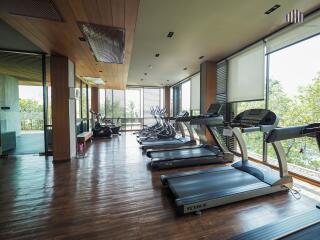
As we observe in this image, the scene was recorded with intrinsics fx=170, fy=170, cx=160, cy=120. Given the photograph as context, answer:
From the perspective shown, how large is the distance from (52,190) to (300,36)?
16.9 feet

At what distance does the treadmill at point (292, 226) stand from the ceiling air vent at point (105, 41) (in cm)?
297

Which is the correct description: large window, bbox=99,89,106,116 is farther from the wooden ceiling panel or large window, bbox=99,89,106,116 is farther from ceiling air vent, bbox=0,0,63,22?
ceiling air vent, bbox=0,0,63,22

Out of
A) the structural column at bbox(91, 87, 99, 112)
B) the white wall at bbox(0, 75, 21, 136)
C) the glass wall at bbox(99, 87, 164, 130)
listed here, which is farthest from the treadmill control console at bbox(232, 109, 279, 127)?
the structural column at bbox(91, 87, 99, 112)

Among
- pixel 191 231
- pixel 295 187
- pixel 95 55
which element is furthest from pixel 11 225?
pixel 295 187

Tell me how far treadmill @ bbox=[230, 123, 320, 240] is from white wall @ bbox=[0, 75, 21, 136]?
6209 mm

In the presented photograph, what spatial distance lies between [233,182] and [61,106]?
167 inches

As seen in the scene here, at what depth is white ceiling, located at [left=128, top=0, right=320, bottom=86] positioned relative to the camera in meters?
2.63

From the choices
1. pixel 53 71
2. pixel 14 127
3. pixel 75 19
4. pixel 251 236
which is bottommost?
pixel 251 236

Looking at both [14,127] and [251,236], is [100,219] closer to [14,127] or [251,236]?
[251,236]

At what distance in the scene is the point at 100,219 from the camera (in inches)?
79.2

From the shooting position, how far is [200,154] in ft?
13.8

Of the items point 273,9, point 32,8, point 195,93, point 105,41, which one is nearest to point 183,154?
point 105,41

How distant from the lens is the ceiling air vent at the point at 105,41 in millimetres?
2963

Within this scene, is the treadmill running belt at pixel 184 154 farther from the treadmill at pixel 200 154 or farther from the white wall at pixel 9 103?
the white wall at pixel 9 103
